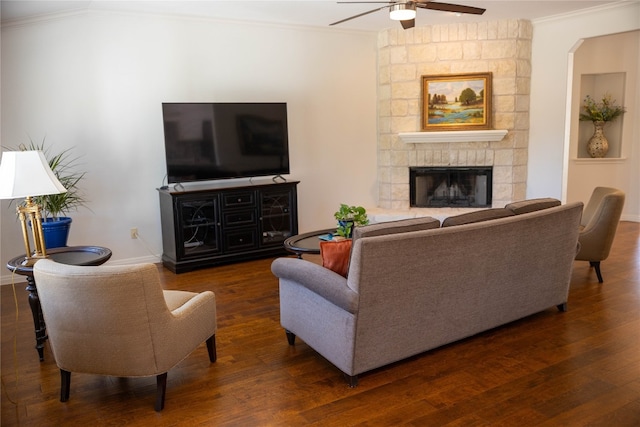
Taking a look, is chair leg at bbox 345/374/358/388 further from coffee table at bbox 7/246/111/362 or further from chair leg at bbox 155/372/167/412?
coffee table at bbox 7/246/111/362

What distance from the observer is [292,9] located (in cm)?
548

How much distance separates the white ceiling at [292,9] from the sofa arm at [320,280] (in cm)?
309

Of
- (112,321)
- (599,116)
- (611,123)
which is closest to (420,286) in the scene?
(112,321)

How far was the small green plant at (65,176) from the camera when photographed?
193 inches

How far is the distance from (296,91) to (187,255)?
2.39 m

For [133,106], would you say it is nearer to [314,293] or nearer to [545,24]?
[314,293]

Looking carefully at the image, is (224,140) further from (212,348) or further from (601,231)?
(601,231)

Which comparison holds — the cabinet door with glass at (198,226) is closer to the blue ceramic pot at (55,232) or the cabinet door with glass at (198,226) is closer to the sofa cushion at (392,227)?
the blue ceramic pot at (55,232)

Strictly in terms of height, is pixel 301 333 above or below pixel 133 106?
below

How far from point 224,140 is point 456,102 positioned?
2.96 meters

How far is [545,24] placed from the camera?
6367 millimetres

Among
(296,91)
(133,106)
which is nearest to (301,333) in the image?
(133,106)

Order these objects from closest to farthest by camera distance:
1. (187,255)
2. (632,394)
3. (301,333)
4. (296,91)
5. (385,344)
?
(632,394) → (385,344) → (301,333) → (187,255) → (296,91)

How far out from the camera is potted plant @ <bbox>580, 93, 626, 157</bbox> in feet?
25.3
